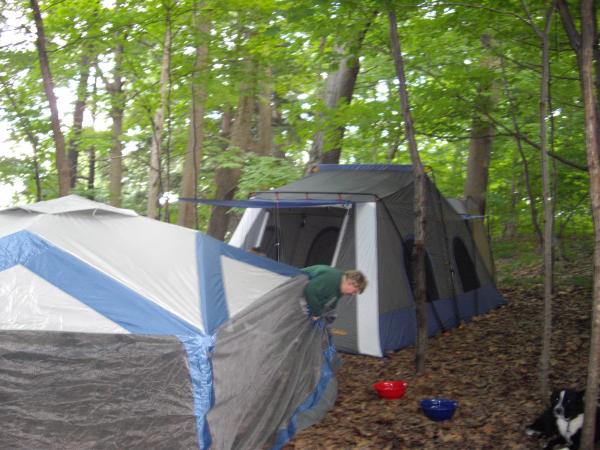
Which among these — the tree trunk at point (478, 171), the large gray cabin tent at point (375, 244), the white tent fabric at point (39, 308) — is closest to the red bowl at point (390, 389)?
the large gray cabin tent at point (375, 244)

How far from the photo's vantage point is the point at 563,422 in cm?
375

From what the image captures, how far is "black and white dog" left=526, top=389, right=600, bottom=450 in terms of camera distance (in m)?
3.67

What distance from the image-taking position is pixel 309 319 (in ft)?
15.8

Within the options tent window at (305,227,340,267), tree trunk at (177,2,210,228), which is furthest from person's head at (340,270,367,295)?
tree trunk at (177,2,210,228)

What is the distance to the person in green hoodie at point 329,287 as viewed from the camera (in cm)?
461

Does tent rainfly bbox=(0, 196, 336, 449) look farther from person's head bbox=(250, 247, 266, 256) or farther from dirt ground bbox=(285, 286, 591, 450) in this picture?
person's head bbox=(250, 247, 266, 256)

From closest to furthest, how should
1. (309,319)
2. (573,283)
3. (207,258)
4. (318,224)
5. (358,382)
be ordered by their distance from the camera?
(207,258) < (309,319) < (358,382) < (318,224) < (573,283)

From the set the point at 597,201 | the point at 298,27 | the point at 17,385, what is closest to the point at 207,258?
the point at 17,385

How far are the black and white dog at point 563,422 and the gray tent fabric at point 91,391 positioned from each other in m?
2.37

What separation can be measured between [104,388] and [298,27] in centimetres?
413

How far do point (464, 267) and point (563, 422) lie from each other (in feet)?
13.9

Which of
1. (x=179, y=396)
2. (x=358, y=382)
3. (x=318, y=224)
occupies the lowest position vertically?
(x=358, y=382)

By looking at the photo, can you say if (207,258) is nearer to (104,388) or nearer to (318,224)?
(104,388)

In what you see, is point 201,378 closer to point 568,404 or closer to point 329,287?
point 329,287
